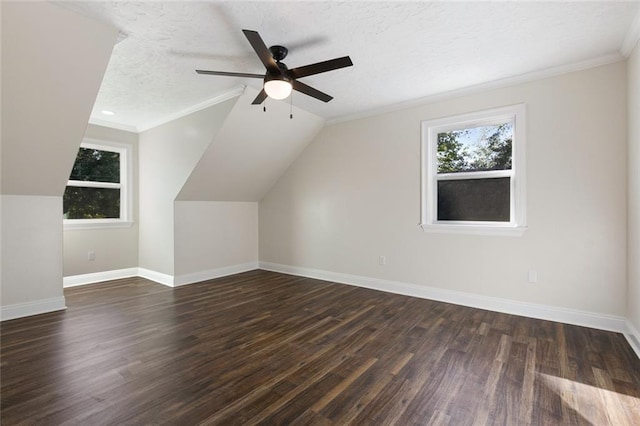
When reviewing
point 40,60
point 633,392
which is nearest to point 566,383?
point 633,392

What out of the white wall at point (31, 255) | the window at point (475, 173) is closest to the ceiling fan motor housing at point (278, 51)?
the window at point (475, 173)

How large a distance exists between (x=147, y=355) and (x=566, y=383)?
10.0ft

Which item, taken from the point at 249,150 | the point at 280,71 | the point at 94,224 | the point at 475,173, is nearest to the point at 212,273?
the point at 94,224

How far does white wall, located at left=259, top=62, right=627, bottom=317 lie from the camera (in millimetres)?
2836

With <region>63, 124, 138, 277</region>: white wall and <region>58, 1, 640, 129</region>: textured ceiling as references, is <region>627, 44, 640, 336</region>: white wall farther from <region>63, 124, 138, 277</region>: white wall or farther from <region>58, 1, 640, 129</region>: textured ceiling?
<region>63, 124, 138, 277</region>: white wall

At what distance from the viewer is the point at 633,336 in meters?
2.53

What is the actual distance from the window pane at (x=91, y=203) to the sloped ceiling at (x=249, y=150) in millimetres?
1461

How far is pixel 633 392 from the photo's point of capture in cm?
189

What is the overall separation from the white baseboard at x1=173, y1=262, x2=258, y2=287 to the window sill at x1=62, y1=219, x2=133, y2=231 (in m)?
1.53

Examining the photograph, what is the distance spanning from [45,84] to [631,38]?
4.86 m

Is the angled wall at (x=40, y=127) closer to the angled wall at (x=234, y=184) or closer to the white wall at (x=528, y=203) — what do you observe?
the angled wall at (x=234, y=184)

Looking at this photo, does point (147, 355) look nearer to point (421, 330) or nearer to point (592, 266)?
point (421, 330)

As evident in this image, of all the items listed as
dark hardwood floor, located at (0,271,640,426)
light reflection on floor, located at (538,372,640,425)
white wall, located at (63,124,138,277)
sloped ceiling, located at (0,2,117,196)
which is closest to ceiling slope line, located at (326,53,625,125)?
dark hardwood floor, located at (0,271,640,426)

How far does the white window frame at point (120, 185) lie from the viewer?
183 inches
